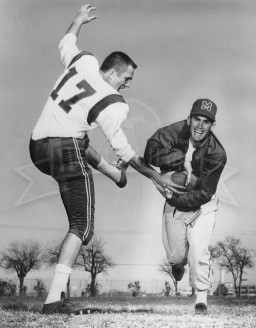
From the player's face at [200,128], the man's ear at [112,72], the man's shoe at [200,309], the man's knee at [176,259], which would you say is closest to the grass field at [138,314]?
the man's shoe at [200,309]

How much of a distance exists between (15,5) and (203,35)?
161 cm

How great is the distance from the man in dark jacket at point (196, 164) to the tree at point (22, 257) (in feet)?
3.65

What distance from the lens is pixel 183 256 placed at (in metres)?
3.60

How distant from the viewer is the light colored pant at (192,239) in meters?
3.37

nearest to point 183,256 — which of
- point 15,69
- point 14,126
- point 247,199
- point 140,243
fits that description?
point 140,243

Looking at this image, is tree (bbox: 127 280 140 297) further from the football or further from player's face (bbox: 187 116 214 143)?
player's face (bbox: 187 116 214 143)

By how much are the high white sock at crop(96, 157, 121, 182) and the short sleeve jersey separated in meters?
0.47

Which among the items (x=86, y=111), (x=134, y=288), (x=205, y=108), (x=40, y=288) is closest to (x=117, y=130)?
(x=86, y=111)

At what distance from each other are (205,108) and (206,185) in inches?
22.1

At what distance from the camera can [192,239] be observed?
348 cm

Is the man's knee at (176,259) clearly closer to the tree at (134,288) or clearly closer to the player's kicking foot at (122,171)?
the tree at (134,288)

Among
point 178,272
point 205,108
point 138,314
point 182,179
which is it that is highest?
point 205,108

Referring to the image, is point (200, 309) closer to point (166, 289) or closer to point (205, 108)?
point (166, 289)

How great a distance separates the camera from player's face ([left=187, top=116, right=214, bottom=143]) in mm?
3479
